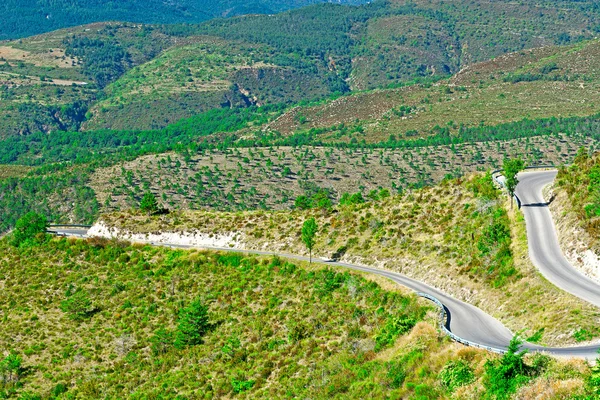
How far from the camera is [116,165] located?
14975 cm

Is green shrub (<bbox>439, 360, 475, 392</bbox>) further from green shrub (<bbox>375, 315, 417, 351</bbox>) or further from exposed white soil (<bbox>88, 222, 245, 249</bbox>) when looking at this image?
exposed white soil (<bbox>88, 222, 245, 249</bbox>)

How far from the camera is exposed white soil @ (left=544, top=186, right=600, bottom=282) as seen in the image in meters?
47.9

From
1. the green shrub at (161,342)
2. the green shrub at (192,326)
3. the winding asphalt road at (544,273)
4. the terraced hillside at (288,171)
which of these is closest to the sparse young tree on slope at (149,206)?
the winding asphalt road at (544,273)

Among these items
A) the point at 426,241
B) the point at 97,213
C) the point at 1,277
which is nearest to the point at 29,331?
the point at 1,277

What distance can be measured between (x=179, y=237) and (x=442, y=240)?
85.1 feet

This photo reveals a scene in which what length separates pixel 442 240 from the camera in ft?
198

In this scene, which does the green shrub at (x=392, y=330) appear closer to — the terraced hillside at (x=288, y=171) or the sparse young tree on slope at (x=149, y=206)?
the sparse young tree on slope at (x=149, y=206)

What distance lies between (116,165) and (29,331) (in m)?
90.4

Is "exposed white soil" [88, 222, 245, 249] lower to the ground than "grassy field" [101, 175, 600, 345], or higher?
lower

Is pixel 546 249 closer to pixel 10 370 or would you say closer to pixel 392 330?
pixel 392 330

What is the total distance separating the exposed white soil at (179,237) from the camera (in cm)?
7344

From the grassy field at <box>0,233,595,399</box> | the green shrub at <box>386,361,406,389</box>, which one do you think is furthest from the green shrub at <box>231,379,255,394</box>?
the green shrub at <box>386,361,406,389</box>

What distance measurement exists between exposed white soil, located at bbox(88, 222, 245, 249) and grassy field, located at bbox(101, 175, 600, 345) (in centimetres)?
49

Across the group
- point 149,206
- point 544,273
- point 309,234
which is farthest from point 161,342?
point 149,206
